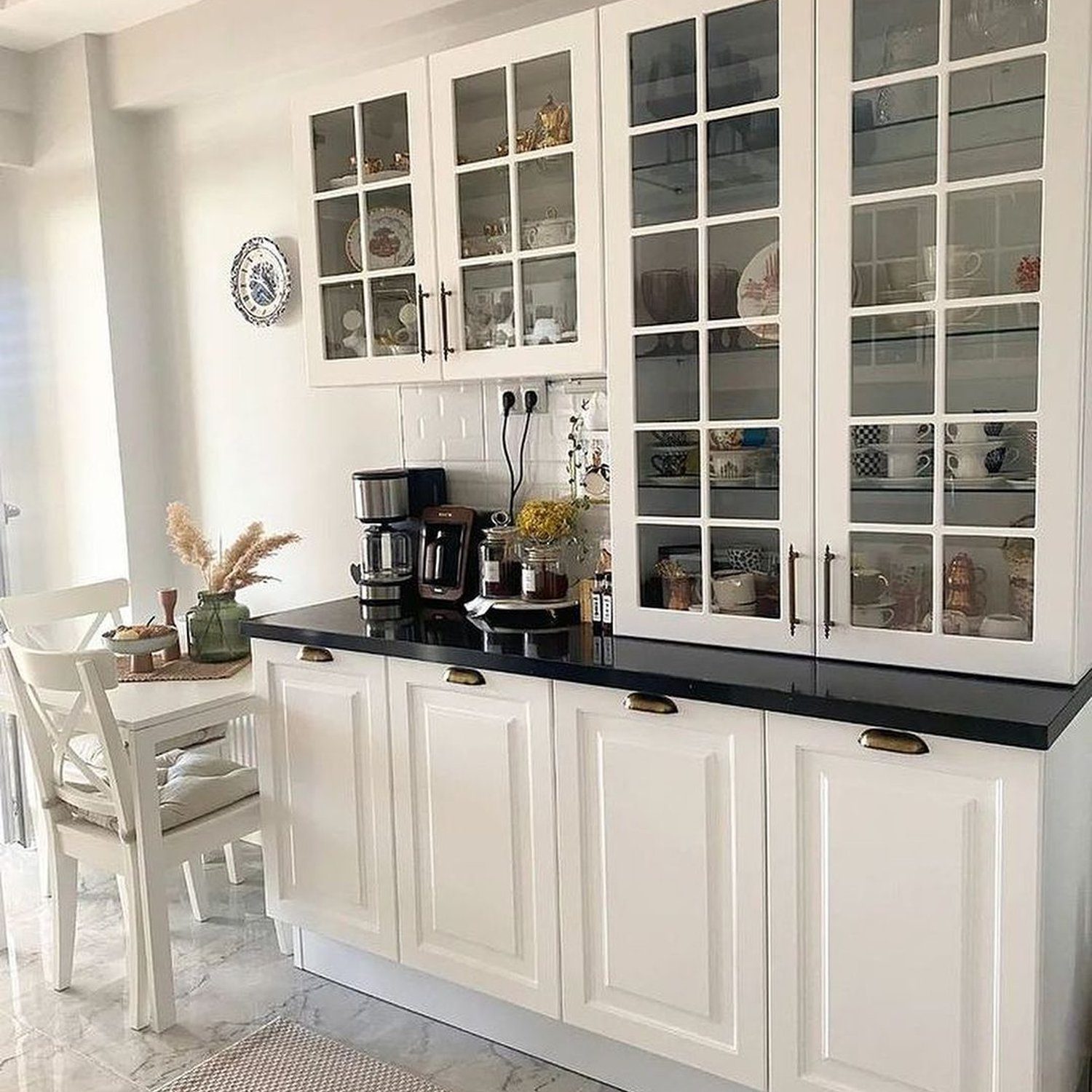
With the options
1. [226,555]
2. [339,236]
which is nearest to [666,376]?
[339,236]

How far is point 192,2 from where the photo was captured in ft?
11.0

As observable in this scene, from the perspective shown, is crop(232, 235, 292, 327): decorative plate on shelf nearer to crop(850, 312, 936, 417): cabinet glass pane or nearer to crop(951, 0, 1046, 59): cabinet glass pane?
crop(850, 312, 936, 417): cabinet glass pane

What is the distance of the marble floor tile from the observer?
8.38 feet

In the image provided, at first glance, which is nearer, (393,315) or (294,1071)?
(294,1071)

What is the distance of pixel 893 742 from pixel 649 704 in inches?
18.9

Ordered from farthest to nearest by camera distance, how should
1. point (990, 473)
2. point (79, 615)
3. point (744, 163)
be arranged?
1. point (79, 615)
2. point (744, 163)
3. point (990, 473)

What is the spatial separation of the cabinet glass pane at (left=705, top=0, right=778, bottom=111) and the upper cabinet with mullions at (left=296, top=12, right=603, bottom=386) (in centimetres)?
27

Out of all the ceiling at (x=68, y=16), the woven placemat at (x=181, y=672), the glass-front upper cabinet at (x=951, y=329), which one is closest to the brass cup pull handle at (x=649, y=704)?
the glass-front upper cabinet at (x=951, y=329)

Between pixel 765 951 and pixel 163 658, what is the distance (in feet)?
6.48

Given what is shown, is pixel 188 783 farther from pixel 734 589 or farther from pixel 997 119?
pixel 997 119

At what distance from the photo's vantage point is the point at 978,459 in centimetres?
201

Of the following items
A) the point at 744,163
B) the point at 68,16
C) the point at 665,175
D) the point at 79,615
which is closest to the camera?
the point at 744,163

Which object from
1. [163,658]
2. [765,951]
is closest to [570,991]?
[765,951]

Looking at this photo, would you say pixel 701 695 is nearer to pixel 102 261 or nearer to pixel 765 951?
pixel 765 951
